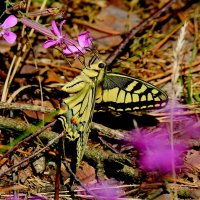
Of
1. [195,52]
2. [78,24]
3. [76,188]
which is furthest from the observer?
[78,24]

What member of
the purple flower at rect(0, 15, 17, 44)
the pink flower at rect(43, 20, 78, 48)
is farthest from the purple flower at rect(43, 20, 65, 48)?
the purple flower at rect(0, 15, 17, 44)

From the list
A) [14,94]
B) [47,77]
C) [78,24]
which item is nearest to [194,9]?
[78,24]

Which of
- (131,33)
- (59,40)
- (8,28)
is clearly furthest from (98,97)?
(131,33)

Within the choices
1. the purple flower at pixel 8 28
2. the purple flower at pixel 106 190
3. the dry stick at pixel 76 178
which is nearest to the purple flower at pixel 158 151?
the purple flower at pixel 106 190

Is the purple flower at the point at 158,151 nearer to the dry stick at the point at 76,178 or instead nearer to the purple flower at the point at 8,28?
the dry stick at the point at 76,178

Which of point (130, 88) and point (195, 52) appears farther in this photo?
point (195, 52)

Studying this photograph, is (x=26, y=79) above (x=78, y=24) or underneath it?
underneath

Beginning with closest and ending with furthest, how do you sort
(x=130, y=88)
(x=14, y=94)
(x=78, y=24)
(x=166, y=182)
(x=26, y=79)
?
(x=166, y=182) < (x=130, y=88) < (x=14, y=94) < (x=26, y=79) < (x=78, y=24)

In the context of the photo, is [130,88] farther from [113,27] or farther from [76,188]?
[113,27]
